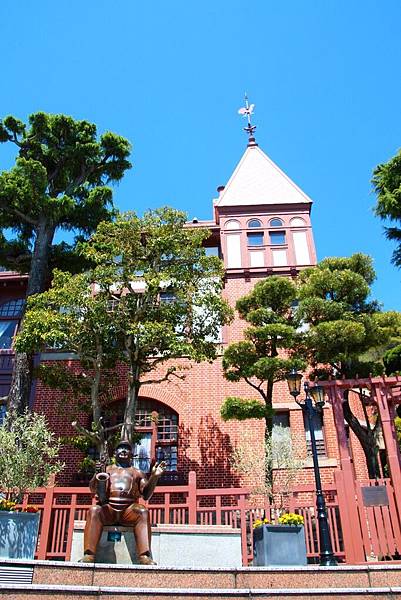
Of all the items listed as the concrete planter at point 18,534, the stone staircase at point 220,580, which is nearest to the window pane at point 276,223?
the concrete planter at point 18,534

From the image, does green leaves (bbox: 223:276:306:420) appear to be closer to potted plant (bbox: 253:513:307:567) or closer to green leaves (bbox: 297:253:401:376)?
green leaves (bbox: 297:253:401:376)

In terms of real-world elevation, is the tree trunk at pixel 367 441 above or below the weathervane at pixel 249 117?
below

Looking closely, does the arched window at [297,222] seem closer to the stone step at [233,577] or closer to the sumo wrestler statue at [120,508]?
the sumo wrestler statue at [120,508]

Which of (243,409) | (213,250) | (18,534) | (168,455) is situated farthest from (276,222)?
(18,534)

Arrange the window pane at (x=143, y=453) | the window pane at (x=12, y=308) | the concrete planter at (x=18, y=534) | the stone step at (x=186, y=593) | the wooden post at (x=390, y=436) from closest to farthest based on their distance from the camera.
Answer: the stone step at (x=186, y=593), the concrete planter at (x=18, y=534), the wooden post at (x=390, y=436), the window pane at (x=143, y=453), the window pane at (x=12, y=308)

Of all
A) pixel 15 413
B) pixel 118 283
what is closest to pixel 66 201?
pixel 118 283

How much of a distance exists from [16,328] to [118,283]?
257 inches

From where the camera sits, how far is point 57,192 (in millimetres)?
16125

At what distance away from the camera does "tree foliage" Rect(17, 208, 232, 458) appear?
12383 mm

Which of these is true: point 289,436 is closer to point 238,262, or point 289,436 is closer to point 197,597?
point 238,262

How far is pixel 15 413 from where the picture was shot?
12031 millimetres

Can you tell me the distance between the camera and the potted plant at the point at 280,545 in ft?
23.2

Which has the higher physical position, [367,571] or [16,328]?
[16,328]

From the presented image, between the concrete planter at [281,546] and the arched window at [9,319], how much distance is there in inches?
529
